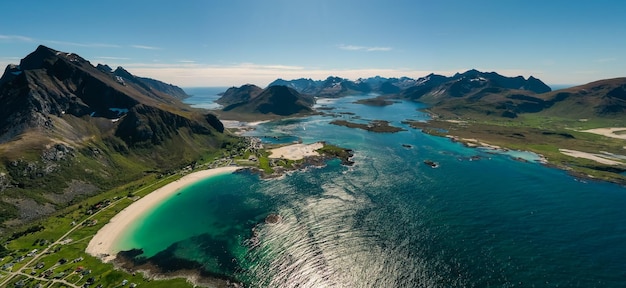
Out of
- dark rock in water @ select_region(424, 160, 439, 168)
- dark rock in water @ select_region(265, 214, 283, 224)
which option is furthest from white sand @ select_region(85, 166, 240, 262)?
dark rock in water @ select_region(424, 160, 439, 168)

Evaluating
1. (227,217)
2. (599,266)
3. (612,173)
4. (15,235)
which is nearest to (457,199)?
(599,266)

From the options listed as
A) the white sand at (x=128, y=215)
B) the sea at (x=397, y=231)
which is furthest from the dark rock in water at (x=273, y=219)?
the white sand at (x=128, y=215)

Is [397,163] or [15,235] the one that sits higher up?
[397,163]

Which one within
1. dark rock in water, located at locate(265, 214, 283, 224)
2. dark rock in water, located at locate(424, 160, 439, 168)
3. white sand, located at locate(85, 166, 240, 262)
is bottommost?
white sand, located at locate(85, 166, 240, 262)

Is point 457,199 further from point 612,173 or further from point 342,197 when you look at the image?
point 612,173

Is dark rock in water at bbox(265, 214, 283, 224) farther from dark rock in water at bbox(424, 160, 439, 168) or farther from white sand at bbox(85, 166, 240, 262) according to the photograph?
dark rock in water at bbox(424, 160, 439, 168)

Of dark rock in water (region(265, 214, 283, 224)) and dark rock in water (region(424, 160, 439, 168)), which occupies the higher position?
dark rock in water (region(424, 160, 439, 168))

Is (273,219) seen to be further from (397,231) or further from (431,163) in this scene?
(431,163)
